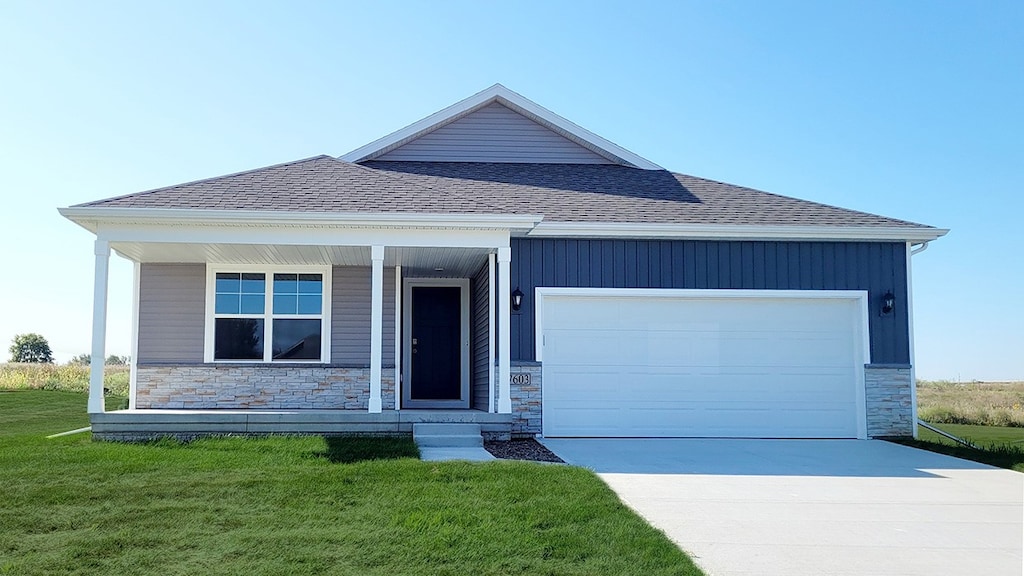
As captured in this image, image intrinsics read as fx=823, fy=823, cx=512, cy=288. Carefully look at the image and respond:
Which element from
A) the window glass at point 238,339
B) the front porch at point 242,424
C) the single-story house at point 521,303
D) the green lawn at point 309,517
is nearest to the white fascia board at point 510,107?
the single-story house at point 521,303

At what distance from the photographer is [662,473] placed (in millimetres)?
8086

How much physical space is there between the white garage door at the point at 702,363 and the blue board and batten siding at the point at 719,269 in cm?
16

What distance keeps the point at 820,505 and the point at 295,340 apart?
8.21 meters

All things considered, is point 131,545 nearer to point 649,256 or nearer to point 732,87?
A: point 649,256

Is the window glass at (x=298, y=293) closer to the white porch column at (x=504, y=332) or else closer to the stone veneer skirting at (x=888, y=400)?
the white porch column at (x=504, y=332)

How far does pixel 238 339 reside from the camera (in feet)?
40.7

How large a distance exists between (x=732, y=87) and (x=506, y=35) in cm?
436

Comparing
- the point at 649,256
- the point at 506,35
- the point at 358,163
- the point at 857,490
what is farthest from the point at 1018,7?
the point at 358,163

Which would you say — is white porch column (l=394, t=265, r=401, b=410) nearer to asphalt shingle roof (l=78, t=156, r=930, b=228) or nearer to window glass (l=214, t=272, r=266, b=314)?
asphalt shingle roof (l=78, t=156, r=930, b=228)

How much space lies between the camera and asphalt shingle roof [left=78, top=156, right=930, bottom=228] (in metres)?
10.8

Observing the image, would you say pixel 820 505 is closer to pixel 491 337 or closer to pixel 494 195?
pixel 491 337

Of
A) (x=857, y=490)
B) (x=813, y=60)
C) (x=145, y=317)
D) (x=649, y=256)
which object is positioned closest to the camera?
(x=857, y=490)

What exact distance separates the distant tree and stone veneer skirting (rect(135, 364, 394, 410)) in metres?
37.3

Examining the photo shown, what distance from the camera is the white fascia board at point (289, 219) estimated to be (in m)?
9.99
